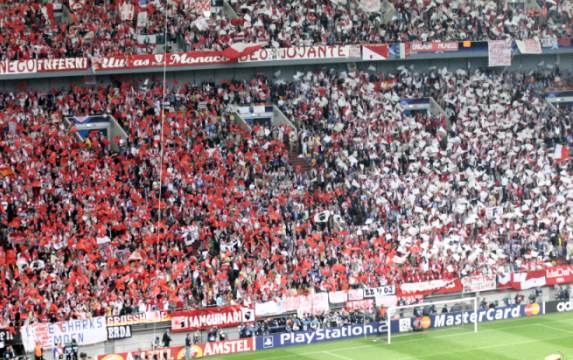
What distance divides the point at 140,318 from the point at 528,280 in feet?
52.6

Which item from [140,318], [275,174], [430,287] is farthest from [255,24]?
[140,318]

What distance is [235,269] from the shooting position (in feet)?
144

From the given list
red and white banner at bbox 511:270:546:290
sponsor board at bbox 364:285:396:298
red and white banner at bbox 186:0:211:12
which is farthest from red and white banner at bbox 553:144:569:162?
red and white banner at bbox 186:0:211:12

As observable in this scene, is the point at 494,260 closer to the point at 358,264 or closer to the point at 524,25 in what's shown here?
the point at 358,264

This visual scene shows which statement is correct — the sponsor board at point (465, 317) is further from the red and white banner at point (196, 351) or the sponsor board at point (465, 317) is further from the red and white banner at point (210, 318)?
the red and white banner at point (196, 351)

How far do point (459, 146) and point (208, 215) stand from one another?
42.8 ft

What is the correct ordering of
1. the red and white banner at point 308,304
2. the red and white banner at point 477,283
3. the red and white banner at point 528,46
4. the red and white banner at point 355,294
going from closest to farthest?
the red and white banner at point 308,304 → the red and white banner at point 355,294 → the red and white banner at point 477,283 → the red and white banner at point 528,46

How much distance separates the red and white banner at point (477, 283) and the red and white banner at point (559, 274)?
8.82ft

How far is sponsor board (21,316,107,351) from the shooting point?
1521 inches

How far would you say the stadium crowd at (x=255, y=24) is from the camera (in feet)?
155

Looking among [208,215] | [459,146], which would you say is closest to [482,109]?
[459,146]

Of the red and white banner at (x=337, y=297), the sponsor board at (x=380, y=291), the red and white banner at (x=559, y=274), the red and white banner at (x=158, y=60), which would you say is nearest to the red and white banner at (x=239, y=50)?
the red and white banner at (x=158, y=60)

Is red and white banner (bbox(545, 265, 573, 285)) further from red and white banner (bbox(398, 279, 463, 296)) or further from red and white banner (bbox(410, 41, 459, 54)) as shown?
red and white banner (bbox(410, 41, 459, 54))

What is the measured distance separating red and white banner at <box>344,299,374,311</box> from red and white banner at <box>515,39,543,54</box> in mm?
17124
